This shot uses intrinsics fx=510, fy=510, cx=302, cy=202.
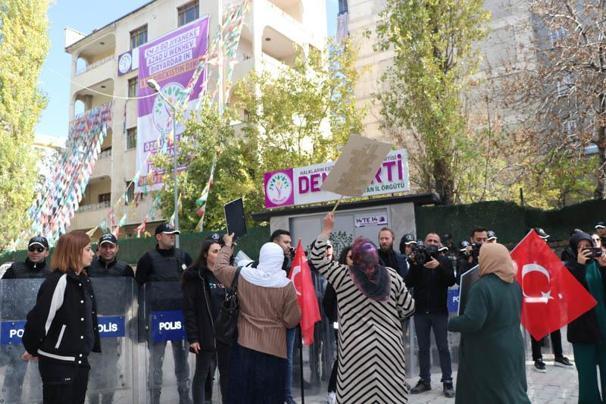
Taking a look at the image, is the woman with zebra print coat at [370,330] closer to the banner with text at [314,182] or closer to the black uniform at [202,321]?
the black uniform at [202,321]

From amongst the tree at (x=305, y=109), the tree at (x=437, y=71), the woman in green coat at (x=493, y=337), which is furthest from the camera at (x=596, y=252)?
the tree at (x=305, y=109)

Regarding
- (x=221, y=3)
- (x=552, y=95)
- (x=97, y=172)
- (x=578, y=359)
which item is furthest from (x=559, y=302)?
(x=97, y=172)

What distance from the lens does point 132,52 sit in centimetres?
3362

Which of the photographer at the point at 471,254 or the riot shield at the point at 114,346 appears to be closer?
the riot shield at the point at 114,346

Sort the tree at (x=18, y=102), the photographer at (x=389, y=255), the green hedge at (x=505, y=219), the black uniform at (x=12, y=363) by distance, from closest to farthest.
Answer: the black uniform at (x=12, y=363)
the photographer at (x=389, y=255)
the green hedge at (x=505, y=219)
the tree at (x=18, y=102)

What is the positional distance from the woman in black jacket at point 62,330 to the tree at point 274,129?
16.5 m

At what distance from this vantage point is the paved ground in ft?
19.7

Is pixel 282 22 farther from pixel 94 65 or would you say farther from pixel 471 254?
pixel 471 254

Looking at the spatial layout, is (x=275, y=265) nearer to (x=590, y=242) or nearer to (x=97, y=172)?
(x=590, y=242)

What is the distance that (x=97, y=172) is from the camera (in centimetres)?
3522

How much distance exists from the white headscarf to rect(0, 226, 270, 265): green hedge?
39.4 ft

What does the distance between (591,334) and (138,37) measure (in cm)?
3519

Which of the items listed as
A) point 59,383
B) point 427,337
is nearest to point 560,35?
point 427,337

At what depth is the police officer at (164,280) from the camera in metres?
5.72
